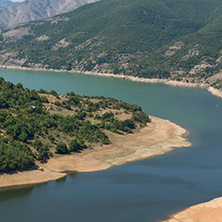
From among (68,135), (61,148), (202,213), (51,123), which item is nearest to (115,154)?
(61,148)

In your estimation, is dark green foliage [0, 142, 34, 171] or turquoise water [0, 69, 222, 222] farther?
dark green foliage [0, 142, 34, 171]

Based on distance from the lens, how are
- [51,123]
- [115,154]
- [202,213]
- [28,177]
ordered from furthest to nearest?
1. [51,123]
2. [115,154]
3. [28,177]
4. [202,213]

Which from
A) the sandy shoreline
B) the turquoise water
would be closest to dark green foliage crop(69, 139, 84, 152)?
the sandy shoreline

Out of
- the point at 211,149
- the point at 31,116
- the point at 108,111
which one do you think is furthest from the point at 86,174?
the point at 108,111

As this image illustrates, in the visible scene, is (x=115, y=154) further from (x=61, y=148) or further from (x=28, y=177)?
(x=28, y=177)

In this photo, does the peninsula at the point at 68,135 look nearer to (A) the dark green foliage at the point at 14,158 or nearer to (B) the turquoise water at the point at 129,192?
(A) the dark green foliage at the point at 14,158

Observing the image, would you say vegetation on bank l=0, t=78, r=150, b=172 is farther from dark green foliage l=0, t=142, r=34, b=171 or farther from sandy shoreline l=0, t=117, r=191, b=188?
sandy shoreline l=0, t=117, r=191, b=188
